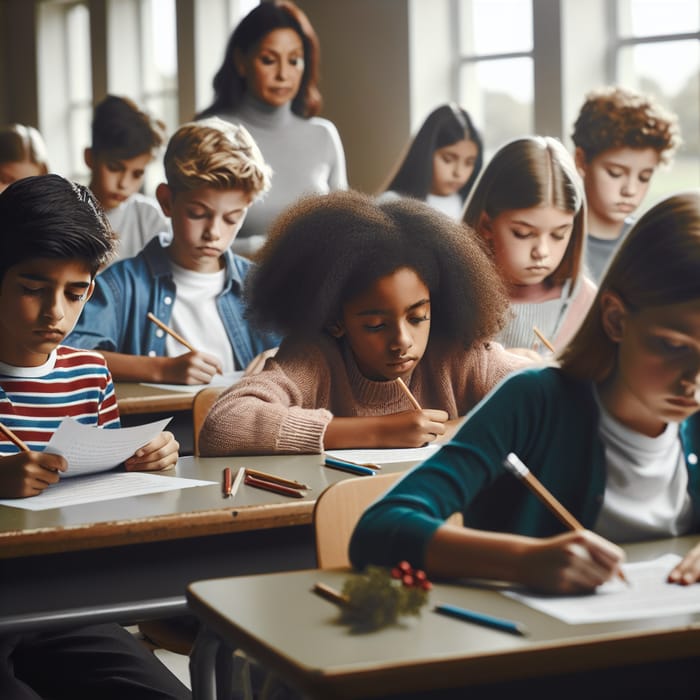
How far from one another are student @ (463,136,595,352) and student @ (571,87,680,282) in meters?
0.78

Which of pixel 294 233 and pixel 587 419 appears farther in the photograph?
pixel 294 233

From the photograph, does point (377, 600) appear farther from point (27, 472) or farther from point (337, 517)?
point (27, 472)

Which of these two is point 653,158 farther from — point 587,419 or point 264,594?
point 264,594

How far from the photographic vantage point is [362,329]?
2432 millimetres

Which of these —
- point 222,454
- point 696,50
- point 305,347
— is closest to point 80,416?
point 222,454

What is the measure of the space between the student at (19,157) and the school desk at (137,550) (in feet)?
10.9

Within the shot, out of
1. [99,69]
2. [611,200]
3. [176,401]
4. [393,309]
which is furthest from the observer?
[99,69]

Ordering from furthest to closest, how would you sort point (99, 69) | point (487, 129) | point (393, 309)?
point (99, 69) → point (487, 129) → point (393, 309)

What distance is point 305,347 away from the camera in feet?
8.25

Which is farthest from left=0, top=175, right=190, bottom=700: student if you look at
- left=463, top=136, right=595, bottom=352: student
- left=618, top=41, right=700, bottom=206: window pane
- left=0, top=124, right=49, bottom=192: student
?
left=618, top=41, right=700, bottom=206: window pane

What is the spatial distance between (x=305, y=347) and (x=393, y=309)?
0.22 metres

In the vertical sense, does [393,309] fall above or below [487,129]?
below

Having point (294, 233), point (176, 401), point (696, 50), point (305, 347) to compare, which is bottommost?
point (176, 401)

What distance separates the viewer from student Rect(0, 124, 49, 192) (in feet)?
16.7
